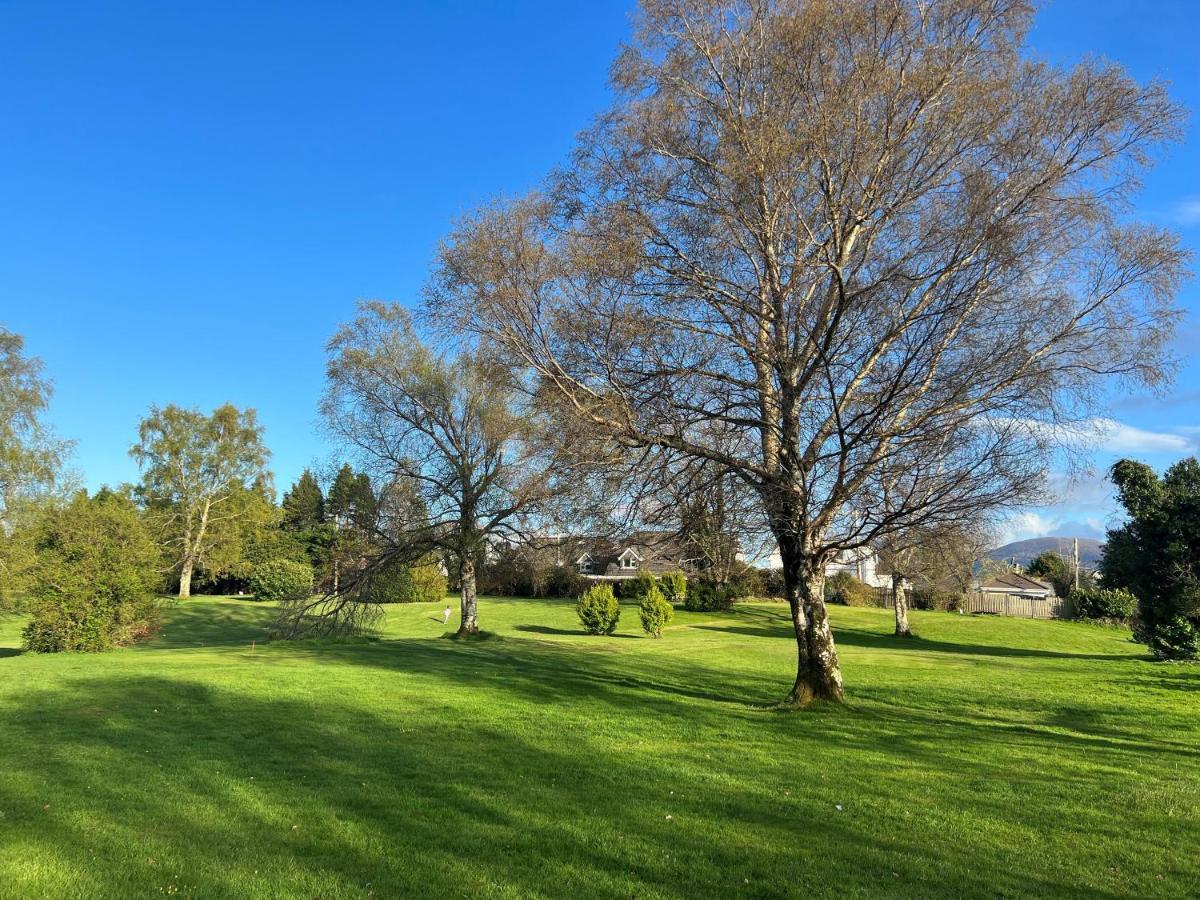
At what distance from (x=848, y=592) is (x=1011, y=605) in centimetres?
994

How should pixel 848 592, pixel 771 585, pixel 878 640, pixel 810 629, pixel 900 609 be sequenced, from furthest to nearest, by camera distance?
1. pixel 848 592
2. pixel 771 585
3. pixel 900 609
4. pixel 878 640
5. pixel 810 629

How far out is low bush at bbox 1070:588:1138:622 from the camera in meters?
39.6

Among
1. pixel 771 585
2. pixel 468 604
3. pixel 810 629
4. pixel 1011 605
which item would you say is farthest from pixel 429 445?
pixel 1011 605

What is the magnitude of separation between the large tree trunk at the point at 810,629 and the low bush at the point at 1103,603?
36.6m

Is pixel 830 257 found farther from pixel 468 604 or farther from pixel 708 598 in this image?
pixel 708 598

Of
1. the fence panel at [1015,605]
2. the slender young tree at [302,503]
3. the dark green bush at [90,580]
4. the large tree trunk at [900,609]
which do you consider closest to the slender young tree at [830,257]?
the dark green bush at [90,580]

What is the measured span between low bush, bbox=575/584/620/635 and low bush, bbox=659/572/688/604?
14389mm

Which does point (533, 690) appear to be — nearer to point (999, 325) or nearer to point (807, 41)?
point (999, 325)

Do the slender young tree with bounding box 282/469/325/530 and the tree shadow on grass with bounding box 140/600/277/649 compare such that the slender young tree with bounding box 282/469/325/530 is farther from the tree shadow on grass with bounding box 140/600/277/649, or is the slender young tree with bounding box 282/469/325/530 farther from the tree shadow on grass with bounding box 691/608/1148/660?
the tree shadow on grass with bounding box 691/608/1148/660

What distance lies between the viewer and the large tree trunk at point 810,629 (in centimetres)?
1134

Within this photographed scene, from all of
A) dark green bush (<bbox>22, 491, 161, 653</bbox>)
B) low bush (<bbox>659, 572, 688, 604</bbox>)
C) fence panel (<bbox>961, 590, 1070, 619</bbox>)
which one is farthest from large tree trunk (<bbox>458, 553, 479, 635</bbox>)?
fence panel (<bbox>961, 590, 1070, 619</bbox>)

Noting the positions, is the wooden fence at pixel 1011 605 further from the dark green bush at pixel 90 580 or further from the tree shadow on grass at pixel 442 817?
the tree shadow on grass at pixel 442 817

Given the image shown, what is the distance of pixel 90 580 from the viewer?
22.4m

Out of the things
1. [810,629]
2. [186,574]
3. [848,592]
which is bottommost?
[186,574]
